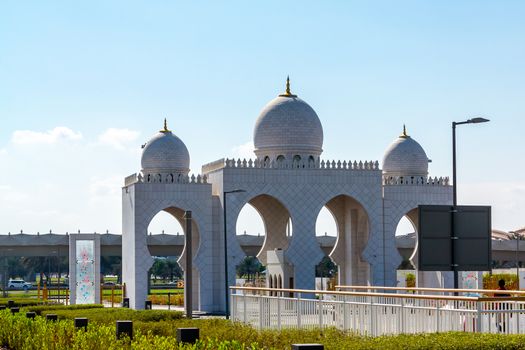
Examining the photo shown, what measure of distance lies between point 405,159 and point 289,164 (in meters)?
8.42

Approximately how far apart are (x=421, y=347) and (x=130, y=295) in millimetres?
36411

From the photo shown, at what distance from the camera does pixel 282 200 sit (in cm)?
4819

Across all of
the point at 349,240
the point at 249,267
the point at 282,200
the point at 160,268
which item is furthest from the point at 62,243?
the point at 160,268

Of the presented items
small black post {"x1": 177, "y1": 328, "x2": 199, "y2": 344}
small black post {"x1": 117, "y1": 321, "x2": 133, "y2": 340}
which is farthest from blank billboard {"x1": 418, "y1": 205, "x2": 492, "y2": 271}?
small black post {"x1": 117, "y1": 321, "x2": 133, "y2": 340}

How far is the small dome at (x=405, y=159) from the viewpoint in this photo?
176 feet

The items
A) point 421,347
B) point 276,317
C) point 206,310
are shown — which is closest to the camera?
point 421,347

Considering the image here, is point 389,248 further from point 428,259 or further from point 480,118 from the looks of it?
point 428,259

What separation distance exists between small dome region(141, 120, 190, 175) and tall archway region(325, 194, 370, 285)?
8564 mm

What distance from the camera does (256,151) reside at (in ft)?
165

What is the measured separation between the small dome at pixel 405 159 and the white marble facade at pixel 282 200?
13 cm

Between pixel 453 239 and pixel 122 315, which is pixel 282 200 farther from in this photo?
pixel 453 239

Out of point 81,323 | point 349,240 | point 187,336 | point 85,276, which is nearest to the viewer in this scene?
point 187,336

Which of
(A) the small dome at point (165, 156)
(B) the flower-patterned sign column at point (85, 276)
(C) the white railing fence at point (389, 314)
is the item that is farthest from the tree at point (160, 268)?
(C) the white railing fence at point (389, 314)

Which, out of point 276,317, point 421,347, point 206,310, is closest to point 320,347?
point 421,347
